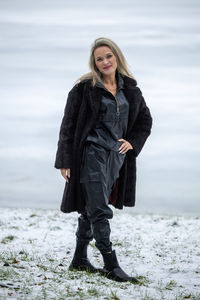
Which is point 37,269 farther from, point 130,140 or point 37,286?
point 130,140

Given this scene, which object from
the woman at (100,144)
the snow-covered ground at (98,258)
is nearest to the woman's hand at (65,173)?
the woman at (100,144)

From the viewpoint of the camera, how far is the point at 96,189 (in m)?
4.98

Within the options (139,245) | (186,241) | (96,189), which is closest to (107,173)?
(96,189)

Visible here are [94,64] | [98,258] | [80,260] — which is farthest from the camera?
[98,258]

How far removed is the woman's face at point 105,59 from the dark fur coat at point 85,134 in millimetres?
265

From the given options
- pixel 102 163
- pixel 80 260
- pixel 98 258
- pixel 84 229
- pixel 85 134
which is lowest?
pixel 98 258

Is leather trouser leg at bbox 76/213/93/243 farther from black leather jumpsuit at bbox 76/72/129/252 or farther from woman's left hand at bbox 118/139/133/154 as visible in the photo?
woman's left hand at bbox 118/139/133/154

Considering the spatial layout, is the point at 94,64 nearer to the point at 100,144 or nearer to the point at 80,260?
the point at 100,144

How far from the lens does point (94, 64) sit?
539cm

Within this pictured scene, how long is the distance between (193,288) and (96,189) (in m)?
1.70

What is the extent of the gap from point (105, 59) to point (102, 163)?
131 cm

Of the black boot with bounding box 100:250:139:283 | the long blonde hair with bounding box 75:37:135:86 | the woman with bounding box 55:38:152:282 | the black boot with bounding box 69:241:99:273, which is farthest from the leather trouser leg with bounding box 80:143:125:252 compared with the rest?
the long blonde hair with bounding box 75:37:135:86

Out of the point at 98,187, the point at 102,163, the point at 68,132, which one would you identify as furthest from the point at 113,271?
the point at 68,132

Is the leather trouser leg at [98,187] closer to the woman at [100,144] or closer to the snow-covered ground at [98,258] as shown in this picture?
the woman at [100,144]
